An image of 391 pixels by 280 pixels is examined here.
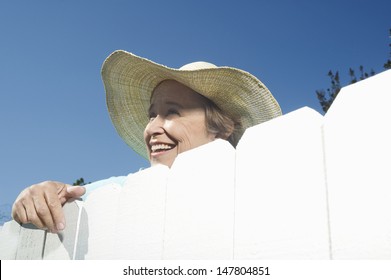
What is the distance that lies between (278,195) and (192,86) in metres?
1.57

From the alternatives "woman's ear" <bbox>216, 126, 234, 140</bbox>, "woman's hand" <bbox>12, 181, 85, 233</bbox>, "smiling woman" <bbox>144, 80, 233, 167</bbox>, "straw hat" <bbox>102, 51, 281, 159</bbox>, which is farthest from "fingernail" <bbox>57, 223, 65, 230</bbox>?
"woman's ear" <bbox>216, 126, 234, 140</bbox>

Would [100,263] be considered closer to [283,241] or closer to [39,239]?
[283,241]

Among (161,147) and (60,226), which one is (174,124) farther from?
(60,226)

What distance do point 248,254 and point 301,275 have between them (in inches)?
6.6

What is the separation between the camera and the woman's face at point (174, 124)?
8.18 feet

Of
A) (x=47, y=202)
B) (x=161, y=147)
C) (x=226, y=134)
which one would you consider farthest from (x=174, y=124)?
(x=47, y=202)

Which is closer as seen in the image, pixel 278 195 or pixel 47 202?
pixel 278 195

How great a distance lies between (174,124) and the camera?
8.17 ft

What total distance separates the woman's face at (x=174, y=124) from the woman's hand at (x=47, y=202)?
0.83 m

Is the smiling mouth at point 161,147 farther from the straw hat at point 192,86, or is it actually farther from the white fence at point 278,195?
the white fence at point 278,195

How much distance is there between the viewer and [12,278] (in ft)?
4.01

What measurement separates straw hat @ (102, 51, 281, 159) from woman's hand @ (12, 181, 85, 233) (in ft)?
3.28

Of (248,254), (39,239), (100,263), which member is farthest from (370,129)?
(39,239)

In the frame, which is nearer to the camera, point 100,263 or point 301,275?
point 301,275
